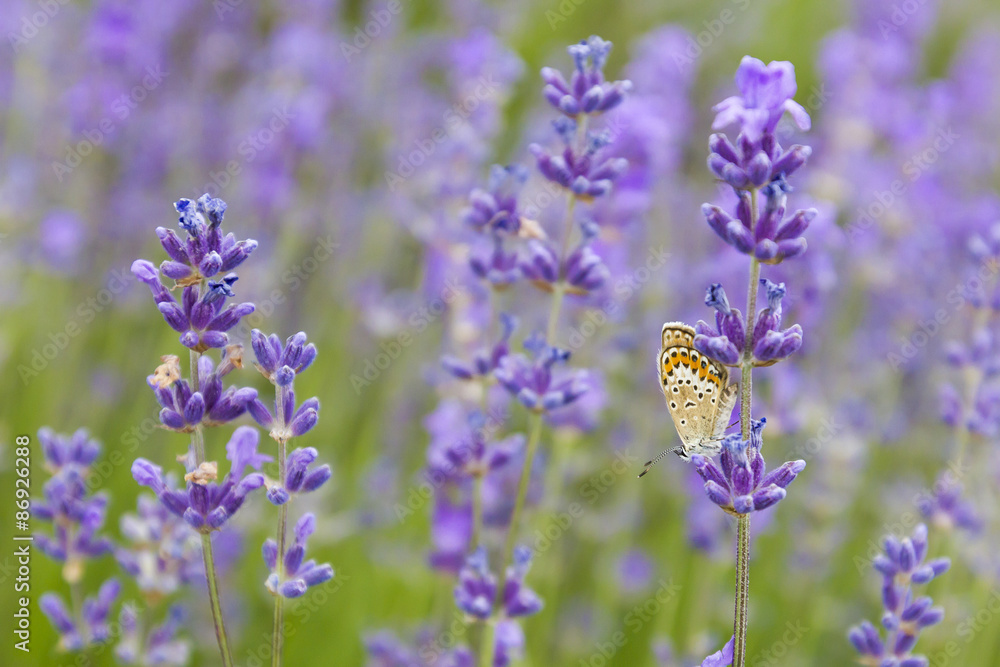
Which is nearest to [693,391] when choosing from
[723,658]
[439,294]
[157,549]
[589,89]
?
[723,658]

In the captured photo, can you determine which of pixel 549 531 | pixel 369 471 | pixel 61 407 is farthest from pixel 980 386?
pixel 61 407

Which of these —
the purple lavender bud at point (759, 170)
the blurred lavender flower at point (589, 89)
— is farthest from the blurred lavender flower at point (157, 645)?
the purple lavender bud at point (759, 170)

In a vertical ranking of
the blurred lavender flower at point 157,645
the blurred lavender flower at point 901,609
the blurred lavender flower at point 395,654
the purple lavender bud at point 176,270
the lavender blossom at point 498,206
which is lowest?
the blurred lavender flower at point 395,654

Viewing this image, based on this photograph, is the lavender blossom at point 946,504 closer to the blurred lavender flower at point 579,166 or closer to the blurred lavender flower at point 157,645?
the blurred lavender flower at point 579,166

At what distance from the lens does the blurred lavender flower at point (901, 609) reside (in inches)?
65.3

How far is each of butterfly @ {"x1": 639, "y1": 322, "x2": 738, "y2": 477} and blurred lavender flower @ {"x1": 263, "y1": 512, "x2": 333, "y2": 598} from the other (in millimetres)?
636

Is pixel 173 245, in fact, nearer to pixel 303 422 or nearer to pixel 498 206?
pixel 303 422

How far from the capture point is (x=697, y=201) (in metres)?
4.44

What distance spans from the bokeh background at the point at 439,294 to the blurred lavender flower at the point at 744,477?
3.76ft

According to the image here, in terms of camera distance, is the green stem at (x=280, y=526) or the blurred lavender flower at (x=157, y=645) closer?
the green stem at (x=280, y=526)

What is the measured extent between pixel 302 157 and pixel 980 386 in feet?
8.45

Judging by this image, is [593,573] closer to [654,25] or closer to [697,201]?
[697,201]

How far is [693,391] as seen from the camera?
162cm

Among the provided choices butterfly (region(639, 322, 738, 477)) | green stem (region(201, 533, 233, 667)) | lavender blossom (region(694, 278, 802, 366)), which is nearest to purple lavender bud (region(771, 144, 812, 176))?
lavender blossom (region(694, 278, 802, 366))
